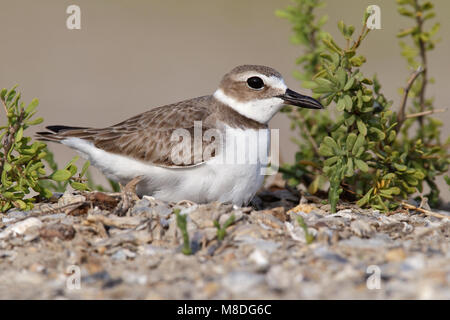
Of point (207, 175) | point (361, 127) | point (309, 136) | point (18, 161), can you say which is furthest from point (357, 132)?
point (18, 161)

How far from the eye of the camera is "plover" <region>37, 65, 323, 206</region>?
16.4 ft

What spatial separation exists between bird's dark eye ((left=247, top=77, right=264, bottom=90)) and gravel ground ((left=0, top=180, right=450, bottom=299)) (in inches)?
50.0

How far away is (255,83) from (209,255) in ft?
7.12

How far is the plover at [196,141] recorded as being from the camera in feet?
16.4

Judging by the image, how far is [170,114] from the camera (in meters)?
5.44

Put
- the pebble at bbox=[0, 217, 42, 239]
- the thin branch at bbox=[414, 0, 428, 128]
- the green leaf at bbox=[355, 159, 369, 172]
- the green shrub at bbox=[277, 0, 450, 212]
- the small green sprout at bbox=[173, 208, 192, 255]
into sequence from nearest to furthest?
1. the small green sprout at bbox=[173, 208, 192, 255]
2. the pebble at bbox=[0, 217, 42, 239]
3. the green leaf at bbox=[355, 159, 369, 172]
4. the green shrub at bbox=[277, 0, 450, 212]
5. the thin branch at bbox=[414, 0, 428, 128]

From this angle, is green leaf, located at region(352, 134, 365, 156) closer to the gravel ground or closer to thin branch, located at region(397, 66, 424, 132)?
the gravel ground

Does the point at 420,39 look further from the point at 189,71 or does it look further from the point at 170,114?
the point at 189,71

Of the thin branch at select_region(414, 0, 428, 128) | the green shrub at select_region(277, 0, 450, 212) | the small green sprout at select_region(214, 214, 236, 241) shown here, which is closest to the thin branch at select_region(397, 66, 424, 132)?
the green shrub at select_region(277, 0, 450, 212)

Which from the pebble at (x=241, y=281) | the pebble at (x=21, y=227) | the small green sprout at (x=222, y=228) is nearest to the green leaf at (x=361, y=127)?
the small green sprout at (x=222, y=228)

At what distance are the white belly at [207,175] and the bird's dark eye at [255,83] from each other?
0.48 metres

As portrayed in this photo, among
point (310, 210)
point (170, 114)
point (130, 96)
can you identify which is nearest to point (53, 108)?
point (130, 96)

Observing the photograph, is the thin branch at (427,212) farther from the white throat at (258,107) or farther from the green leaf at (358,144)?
the white throat at (258,107)

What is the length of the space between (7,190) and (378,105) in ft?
11.3
